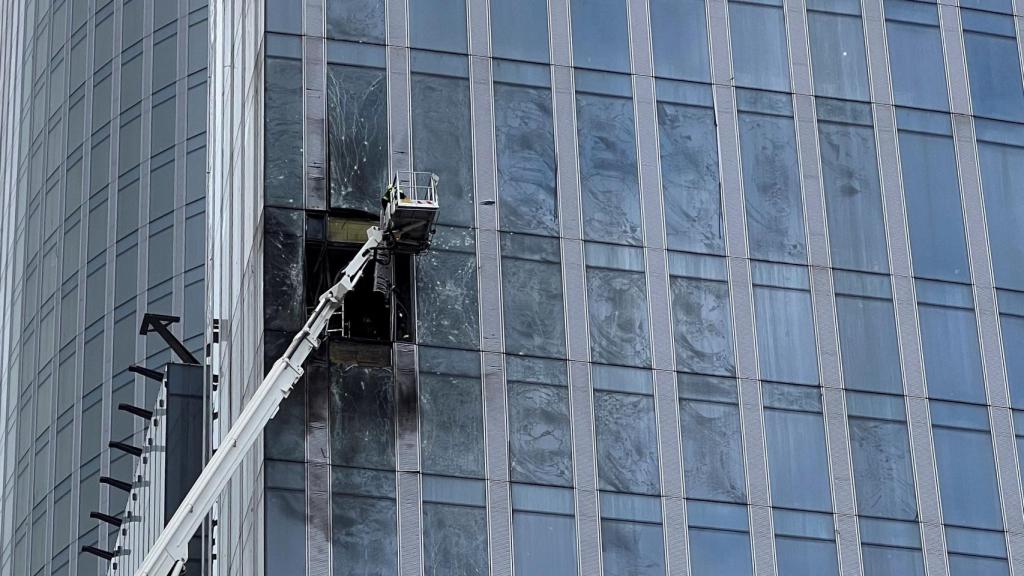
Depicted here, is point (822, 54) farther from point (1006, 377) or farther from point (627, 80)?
point (1006, 377)

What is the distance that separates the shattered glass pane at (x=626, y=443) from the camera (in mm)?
57500

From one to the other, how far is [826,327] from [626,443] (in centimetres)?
700

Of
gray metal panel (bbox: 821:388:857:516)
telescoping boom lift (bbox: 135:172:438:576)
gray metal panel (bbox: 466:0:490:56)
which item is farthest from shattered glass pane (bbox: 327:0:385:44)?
gray metal panel (bbox: 821:388:857:516)

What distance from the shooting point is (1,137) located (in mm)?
140125

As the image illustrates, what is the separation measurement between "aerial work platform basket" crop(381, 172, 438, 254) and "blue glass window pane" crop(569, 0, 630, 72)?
6.93 m

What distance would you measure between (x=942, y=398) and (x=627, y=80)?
477 inches

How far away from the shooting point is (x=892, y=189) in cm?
6344

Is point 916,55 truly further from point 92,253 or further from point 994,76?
point 92,253

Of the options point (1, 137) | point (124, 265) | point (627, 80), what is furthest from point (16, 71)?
point (627, 80)

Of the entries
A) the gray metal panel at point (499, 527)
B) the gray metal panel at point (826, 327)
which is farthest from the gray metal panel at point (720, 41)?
the gray metal panel at point (499, 527)

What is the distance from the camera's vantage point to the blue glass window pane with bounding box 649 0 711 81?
6288cm

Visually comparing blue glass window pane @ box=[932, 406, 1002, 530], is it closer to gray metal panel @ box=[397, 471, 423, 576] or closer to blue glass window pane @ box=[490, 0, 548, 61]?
gray metal panel @ box=[397, 471, 423, 576]

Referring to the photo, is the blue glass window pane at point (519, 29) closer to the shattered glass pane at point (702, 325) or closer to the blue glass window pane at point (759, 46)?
the blue glass window pane at point (759, 46)

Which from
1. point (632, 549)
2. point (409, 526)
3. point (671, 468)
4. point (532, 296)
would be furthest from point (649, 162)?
point (409, 526)
